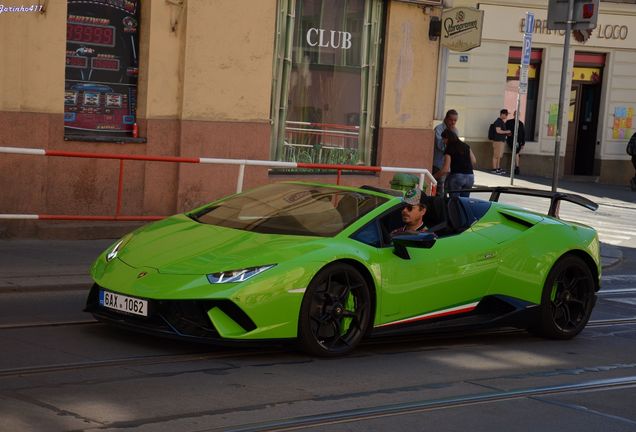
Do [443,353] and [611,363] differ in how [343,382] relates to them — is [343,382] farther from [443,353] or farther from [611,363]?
[611,363]

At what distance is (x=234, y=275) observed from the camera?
→ 8039mm

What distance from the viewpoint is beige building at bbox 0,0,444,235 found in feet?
48.5

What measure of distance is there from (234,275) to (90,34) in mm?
8376

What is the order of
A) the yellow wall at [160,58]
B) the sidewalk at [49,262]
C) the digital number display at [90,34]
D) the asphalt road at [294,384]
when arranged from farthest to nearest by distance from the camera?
the yellow wall at [160,58] → the digital number display at [90,34] → the sidewalk at [49,262] → the asphalt road at [294,384]

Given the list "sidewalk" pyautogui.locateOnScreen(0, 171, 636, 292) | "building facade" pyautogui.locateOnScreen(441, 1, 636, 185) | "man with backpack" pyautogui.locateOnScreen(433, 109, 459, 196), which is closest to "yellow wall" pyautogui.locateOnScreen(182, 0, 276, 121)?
"man with backpack" pyautogui.locateOnScreen(433, 109, 459, 196)

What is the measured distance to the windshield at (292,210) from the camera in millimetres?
8930

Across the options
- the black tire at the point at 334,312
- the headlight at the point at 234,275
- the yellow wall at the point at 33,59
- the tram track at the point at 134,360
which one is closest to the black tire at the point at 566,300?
the tram track at the point at 134,360

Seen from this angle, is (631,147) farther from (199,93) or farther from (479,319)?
(479,319)

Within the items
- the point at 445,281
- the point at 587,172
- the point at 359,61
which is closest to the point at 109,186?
the point at 359,61

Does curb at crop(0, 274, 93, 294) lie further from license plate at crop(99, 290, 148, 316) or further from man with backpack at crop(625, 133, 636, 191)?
man with backpack at crop(625, 133, 636, 191)

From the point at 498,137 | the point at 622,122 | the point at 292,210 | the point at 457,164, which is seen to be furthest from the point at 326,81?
the point at 622,122

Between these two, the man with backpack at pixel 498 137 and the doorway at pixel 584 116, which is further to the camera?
the doorway at pixel 584 116

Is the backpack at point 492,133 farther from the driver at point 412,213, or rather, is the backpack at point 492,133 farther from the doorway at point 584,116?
the driver at point 412,213

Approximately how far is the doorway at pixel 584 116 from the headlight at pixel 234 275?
2761cm
